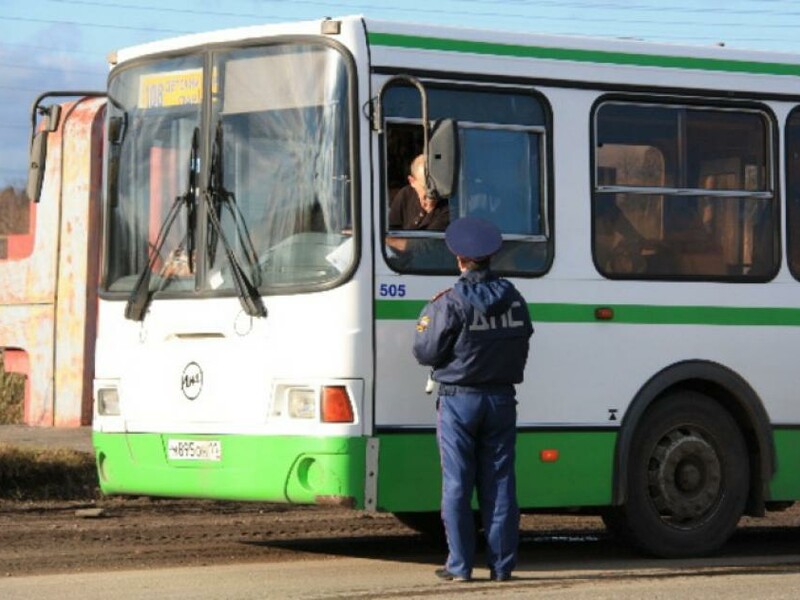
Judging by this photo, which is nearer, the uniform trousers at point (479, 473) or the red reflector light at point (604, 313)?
the uniform trousers at point (479, 473)

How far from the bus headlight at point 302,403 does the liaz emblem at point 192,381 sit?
2.19ft

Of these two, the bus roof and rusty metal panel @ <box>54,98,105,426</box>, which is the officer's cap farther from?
rusty metal panel @ <box>54,98,105,426</box>

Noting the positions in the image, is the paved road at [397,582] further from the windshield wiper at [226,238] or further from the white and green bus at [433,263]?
the windshield wiper at [226,238]

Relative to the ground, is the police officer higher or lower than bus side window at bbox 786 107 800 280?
lower

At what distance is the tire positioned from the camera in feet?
40.9

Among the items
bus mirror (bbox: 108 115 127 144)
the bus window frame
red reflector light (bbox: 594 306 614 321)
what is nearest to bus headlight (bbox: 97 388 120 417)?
bus mirror (bbox: 108 115 127 144)

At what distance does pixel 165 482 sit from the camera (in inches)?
479

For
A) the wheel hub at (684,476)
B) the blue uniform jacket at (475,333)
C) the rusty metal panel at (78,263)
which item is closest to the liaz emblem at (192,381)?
the blue uniform jacket at (475,333)

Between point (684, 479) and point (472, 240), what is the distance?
8.10 ft

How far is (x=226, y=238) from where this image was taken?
12.0 m

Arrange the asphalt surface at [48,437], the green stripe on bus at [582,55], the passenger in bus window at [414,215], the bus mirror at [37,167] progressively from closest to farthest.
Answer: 1. the passenger in bus window at [414,215]
2. the green stripe on bus at [582,55]
3. the bus mirror at [37,167]
4. the asphalt surface at [48,437]

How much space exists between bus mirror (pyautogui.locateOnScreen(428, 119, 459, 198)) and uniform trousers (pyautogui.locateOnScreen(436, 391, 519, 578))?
110cm

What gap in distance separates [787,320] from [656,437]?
1187 millimetres

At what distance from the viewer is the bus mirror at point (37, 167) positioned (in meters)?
12.8
